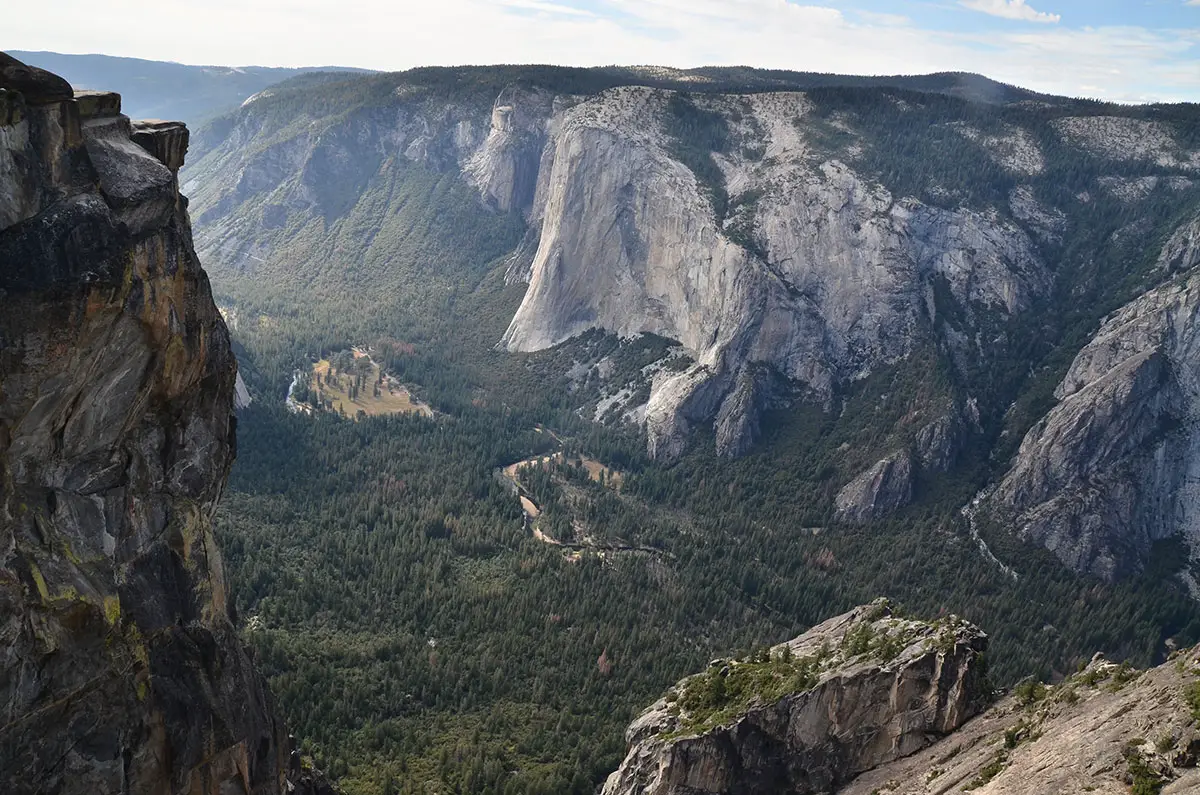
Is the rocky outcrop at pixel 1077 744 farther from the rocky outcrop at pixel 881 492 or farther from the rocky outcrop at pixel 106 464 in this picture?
the rocky outcrop at pixel 881 492

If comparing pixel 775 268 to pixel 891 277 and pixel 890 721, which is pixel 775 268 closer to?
pixel 891 277

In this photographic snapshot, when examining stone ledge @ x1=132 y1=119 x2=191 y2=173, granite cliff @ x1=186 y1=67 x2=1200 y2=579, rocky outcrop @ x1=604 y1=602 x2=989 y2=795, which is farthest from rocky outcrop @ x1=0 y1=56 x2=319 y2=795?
granite cliff @ x1=186 y1=67 x2=1200 y2=579

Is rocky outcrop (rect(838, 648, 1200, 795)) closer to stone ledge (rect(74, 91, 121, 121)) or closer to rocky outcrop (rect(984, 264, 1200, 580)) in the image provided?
stone ledge (rect(74, 91, 121, 121))

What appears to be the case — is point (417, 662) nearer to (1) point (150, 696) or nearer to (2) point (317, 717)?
(2) point (317, 717)

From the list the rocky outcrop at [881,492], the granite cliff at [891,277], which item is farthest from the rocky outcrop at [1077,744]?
the rocky outcrop at [881,492]

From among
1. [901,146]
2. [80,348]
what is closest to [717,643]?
[80,348]

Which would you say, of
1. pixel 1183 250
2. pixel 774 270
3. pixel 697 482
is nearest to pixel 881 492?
pixel 697 482
